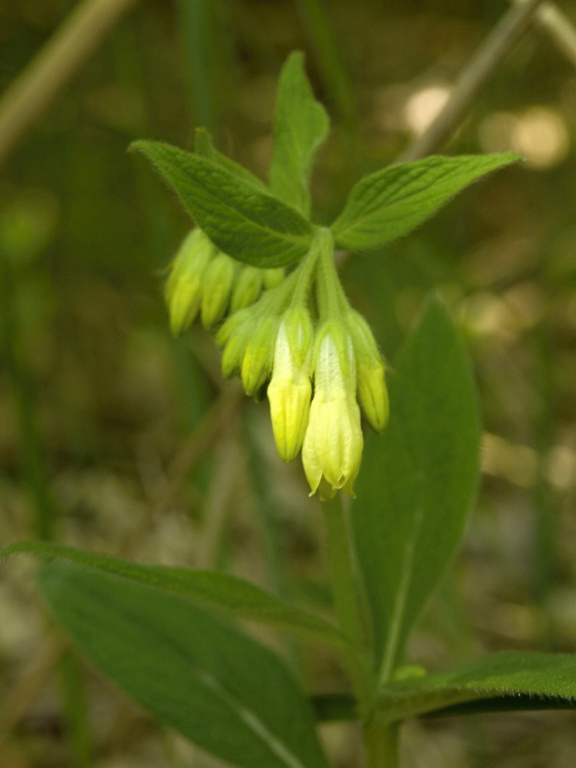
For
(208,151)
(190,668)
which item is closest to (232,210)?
(208,151)

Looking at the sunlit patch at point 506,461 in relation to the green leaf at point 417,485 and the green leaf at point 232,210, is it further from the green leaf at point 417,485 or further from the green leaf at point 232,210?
the green leaf at point 232,210

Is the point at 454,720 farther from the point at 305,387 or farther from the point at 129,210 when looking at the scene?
the point at 129,210

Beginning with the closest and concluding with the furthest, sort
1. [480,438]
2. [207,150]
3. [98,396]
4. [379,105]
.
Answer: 1. [207,150]
2. [480,438]
3. [98,396]
4. [379,105]

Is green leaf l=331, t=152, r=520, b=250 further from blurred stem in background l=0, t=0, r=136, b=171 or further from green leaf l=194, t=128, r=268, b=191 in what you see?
blurred stem in background l=0, t=0, r=136, b=171

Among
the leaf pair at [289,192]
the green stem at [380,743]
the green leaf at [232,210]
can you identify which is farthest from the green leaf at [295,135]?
the green stem at [380,743]

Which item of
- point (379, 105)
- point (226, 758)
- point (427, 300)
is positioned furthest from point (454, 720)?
point (379, 105)

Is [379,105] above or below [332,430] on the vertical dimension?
above

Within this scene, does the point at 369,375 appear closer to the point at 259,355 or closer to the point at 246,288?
the point at 259,355
